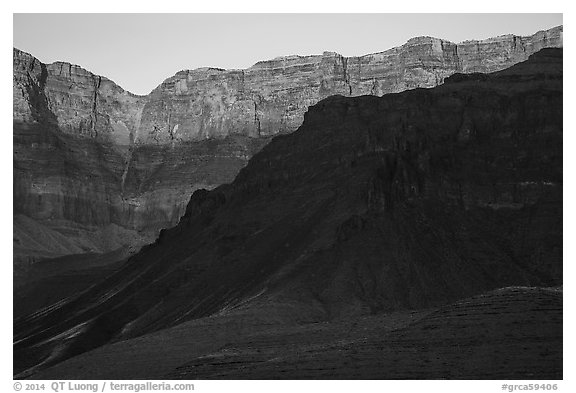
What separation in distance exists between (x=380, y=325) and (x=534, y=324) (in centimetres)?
2979

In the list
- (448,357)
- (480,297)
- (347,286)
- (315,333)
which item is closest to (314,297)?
(347,286)

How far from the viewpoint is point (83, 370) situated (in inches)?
6294

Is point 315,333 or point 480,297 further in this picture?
point 315,333

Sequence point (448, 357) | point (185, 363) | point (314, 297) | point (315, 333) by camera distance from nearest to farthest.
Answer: point (448, 357) < point (185, 363) < point (315, 333) < point (314, 297)

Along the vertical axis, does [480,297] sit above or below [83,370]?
above

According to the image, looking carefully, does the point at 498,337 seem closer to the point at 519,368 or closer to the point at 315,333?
the point at 519,368

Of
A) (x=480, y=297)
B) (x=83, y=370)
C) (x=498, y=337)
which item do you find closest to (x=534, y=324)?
(x=498, y=337)

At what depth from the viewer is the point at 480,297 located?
435ft

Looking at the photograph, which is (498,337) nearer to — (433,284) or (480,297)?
(480,297)

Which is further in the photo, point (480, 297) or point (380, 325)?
point (380, 325)
